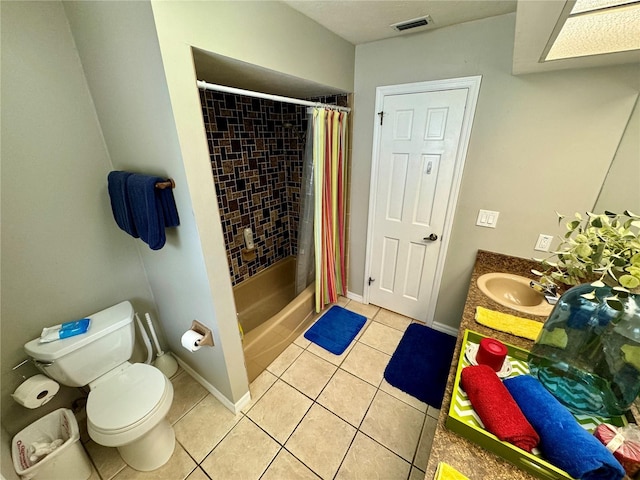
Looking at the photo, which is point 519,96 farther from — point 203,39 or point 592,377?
point 203,39

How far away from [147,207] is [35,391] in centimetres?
110

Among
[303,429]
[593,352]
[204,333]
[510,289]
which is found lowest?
[303,429]

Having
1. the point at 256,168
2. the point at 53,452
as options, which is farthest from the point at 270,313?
the point at 53,452

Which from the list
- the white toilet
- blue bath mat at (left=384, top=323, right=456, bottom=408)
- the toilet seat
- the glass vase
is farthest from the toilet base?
the glass vase

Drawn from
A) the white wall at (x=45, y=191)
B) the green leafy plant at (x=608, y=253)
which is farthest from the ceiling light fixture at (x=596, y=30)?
the white wall at (x=45, y=191)

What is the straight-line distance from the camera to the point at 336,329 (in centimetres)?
231

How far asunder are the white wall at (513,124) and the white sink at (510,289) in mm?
219

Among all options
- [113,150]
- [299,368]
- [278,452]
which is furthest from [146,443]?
[113,150]

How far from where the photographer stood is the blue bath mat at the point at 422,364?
5.75ft

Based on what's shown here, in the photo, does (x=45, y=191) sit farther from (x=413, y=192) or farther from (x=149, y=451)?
(x=413, y=192)

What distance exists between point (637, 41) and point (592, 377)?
1.25 metres

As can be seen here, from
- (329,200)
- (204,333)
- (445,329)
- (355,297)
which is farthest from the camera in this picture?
(355,297)

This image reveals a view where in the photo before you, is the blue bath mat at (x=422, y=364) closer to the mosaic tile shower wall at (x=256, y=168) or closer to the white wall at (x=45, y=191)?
the mosaic tile shower wall at (x=256, y=168)

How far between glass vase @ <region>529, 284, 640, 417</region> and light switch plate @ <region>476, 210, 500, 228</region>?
1008 millimetres
